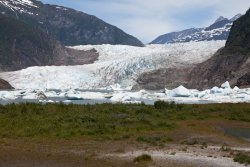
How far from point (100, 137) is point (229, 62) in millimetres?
98501

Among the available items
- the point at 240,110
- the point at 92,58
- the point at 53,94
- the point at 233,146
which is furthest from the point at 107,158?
the point at 92,58

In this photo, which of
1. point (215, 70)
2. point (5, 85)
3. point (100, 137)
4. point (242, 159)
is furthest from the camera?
point (215, 70)

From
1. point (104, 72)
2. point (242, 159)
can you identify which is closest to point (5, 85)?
point (104, 72)

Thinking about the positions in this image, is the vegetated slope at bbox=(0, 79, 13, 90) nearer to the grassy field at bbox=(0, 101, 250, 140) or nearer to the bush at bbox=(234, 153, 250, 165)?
the grassy field at bbox=(0, 101, 250, 140)

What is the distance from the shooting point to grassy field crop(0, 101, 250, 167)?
57.6ft

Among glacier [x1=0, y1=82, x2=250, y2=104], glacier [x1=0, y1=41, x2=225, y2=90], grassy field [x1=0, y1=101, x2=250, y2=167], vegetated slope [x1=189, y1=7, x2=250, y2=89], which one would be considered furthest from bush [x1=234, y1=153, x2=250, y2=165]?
glacier [x1=0, y1=41, x2=225, y2=90]

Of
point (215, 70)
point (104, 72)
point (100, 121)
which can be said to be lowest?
point (100, 121)

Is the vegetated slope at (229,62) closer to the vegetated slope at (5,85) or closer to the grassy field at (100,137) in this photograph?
the vegetated slope at (5,85)

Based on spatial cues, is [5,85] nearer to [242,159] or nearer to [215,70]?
[215,70]

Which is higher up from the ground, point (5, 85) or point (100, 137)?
point (5, 85)

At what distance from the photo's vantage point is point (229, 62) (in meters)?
118

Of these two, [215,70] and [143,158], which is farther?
[215,70]

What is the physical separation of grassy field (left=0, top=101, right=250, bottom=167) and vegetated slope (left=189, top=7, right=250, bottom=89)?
7762 centimetres

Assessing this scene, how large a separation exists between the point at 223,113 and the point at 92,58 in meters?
149
